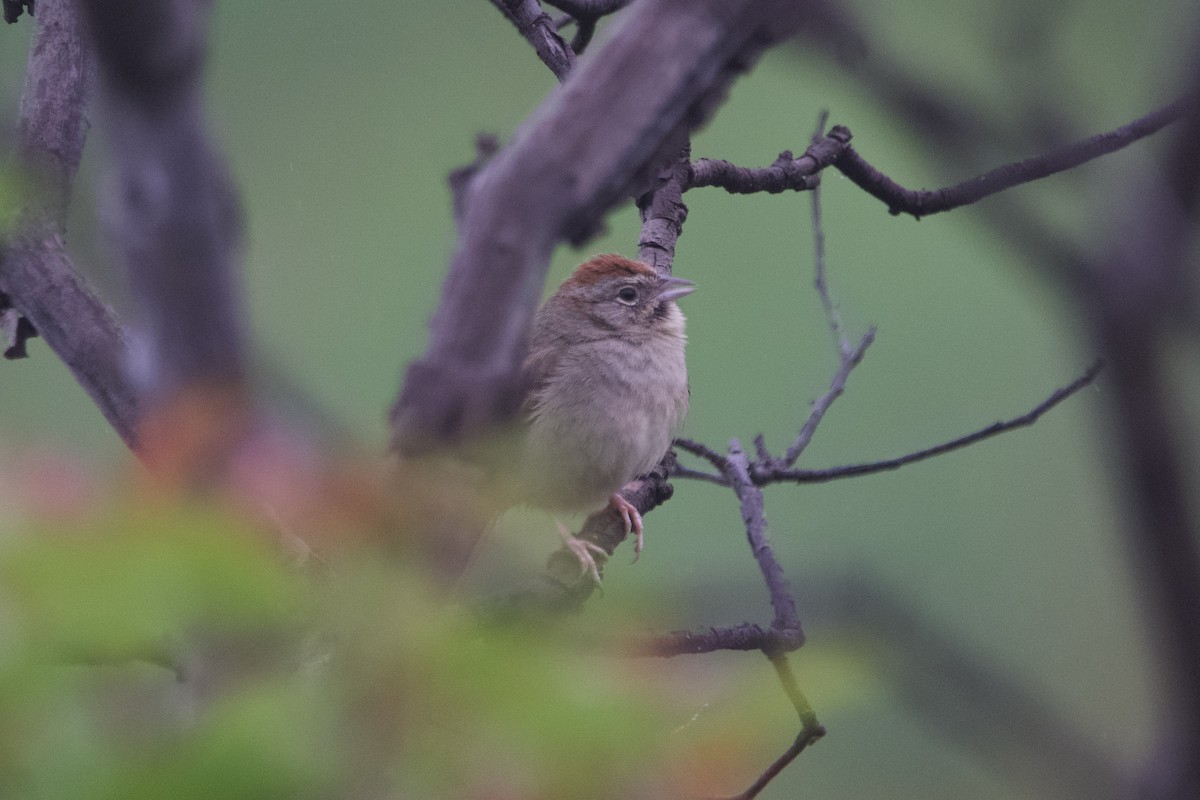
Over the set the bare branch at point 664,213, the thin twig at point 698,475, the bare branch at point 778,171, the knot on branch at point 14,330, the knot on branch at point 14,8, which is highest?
the knot on branch at point 14,8

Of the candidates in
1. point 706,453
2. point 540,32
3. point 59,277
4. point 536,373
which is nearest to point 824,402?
point 706,453

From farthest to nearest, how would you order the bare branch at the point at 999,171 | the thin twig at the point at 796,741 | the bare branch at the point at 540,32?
the bare branch at the point at 540,32
the thin twig at the point at 796,741
the bare branch at the point at 999,171

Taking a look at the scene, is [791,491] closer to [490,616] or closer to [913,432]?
[913,432]

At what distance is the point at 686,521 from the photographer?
18.0ft

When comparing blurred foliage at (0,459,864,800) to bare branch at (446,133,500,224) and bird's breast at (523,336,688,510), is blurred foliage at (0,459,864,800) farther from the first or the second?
bird's breast at (523,336,688,510)

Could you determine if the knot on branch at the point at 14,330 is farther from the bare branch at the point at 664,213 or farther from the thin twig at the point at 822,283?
the thin twig at the point at 822,283

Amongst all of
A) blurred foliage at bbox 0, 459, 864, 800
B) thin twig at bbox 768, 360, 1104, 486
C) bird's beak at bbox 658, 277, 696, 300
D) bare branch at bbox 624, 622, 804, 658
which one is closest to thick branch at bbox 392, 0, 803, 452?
blurred foliage at bbox 0, 459, 864, 800

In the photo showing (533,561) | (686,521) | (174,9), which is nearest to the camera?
(174,9)

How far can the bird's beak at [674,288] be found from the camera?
3504mm

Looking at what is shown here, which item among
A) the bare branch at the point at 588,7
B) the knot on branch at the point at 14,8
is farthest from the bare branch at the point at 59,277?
the bare branch at the point at 588,7

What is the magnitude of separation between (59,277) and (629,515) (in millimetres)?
1883

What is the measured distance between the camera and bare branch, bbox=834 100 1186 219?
1163mm

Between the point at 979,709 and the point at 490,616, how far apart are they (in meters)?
0.76

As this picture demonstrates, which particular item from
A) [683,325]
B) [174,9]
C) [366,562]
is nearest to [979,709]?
[366,562]
